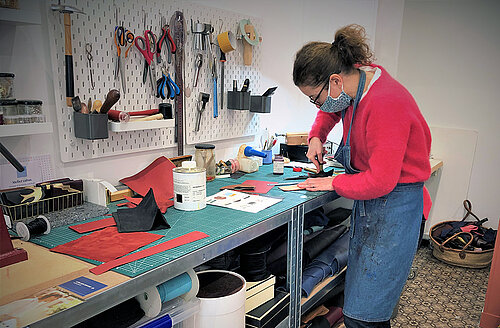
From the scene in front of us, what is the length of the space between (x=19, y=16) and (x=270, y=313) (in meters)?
1.37

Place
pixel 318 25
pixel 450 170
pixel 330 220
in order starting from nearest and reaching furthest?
1. pixel 330 220
2. pixel 318 25
3. pixel 450 170

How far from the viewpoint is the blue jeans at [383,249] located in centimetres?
158

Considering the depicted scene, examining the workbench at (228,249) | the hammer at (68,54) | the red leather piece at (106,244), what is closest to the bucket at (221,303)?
the workbench at (228,249)

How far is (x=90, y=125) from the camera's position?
1515 millimetres

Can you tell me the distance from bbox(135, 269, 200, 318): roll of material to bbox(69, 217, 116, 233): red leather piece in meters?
0.28

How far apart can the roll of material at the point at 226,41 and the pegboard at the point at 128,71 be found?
39 mm

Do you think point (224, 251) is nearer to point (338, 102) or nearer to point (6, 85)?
point (338, 102)

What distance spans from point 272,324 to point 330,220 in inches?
42.5

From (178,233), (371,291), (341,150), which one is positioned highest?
(341,150)

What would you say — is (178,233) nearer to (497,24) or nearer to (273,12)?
(273,12)

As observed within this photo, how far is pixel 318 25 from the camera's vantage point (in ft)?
9.93

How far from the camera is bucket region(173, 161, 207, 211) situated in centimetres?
150

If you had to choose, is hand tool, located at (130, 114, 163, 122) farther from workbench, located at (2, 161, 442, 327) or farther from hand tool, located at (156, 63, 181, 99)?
workbench, located at (2, 161, 442, 327)

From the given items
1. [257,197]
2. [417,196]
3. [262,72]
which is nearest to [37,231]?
[257,197]
